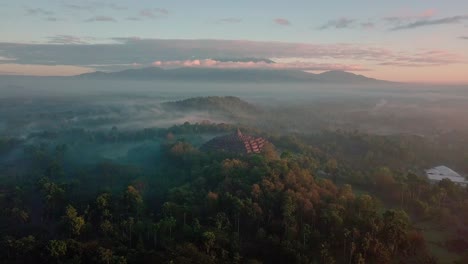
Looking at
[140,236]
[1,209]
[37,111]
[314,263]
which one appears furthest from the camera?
[37,111]

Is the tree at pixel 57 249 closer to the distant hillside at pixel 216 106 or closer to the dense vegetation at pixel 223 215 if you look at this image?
the dense vegetation at pixel 223 215

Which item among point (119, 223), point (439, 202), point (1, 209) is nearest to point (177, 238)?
point (119, 223)

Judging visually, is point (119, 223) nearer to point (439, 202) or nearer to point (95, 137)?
point (439, 202)

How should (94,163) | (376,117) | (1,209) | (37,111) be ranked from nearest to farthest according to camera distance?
(1,209), (94,163), (37,111), (376,117)

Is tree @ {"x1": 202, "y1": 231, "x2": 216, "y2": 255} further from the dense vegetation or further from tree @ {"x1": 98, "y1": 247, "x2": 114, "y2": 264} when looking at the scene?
tree @ {"x1": 98, "y1": 247, "x2": 114, "y2": 264}

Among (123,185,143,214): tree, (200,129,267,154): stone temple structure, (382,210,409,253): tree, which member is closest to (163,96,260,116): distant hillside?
(200,129,267,154): stone temple structure

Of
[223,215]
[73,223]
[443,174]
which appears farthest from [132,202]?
[443,174]

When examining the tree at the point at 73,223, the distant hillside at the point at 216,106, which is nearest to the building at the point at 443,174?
the tree at the point at 73,223
